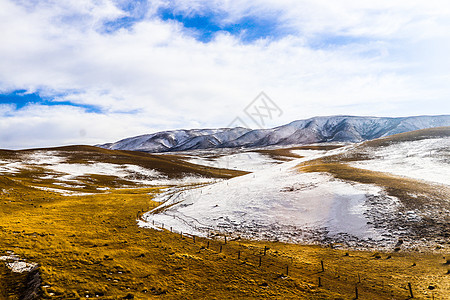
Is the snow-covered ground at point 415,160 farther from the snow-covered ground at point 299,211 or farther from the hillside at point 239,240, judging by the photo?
the hillside at point 239,240

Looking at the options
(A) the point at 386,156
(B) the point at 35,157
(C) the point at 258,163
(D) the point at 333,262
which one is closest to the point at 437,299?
(D) the point at 333,262


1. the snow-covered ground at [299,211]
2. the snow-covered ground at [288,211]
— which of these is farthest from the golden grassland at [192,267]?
the snow-covered ground at [288,211]

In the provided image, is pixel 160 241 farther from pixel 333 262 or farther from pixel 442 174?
pixel 442 174

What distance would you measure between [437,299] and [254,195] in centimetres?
3016

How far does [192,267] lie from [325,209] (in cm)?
2417

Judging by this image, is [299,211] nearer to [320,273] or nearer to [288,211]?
[288,211]

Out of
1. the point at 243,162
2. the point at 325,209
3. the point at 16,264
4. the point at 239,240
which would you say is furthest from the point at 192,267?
Result: the point at 243,162

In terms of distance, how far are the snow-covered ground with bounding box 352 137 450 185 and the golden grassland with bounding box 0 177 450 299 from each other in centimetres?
3121

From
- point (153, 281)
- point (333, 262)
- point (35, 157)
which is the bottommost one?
point (333, 262)

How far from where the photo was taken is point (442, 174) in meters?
47.1

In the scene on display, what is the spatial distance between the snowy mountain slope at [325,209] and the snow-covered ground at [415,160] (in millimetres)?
364

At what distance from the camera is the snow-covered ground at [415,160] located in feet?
160

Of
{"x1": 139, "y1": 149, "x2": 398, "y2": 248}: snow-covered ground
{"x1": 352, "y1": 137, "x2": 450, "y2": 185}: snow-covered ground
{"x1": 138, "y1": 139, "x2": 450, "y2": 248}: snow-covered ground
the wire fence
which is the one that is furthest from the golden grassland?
{"x1": 352, "y1": 137, "x2": 450, "y2": 185}: snow-covered ground

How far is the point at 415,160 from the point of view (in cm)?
6119
